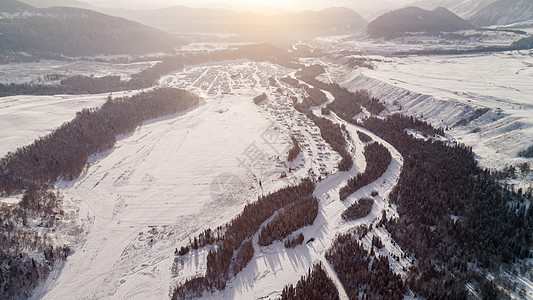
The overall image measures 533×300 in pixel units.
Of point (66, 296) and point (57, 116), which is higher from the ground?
point (57, 116)

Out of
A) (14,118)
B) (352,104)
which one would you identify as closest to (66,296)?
(14,118)

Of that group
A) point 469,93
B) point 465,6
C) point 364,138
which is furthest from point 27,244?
point 465,6

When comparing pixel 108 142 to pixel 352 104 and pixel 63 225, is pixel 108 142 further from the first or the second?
pixel 352 104

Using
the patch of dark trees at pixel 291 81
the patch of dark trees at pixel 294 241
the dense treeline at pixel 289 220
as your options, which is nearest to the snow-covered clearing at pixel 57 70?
the patch of dark trees at pixel 291 81

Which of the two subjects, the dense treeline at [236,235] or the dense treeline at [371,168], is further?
the dense treeline at [371,168]

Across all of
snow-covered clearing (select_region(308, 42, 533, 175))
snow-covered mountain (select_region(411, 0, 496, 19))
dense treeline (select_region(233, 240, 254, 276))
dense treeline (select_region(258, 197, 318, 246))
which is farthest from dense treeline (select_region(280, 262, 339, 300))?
snow-covered mountain (select_region(411, 0, 496, 19))

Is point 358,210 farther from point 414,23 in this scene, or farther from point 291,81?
point 414,23

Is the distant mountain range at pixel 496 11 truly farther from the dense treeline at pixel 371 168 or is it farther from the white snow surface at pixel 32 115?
the white snow surface at pixel 32 115
